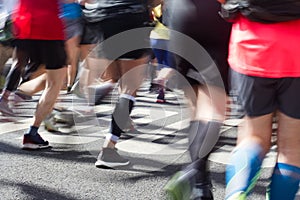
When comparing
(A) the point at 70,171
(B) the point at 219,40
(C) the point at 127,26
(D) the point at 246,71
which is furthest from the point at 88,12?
(D) the point at 246,71

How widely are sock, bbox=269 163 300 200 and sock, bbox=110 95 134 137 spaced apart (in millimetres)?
1751

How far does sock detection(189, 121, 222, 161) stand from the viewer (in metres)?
2.81

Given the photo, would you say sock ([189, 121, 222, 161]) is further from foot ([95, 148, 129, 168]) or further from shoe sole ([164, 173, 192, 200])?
foot ([95, 148, 129, 168])

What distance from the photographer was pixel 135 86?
Answer: 3938 mm

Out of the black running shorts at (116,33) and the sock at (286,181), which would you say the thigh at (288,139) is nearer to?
the sock at (286,181)

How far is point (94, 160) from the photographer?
4098 millimetres

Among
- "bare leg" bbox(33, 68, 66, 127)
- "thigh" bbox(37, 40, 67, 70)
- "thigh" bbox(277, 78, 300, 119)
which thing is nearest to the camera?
"thigh" bbox(277, 78, 300, 119)

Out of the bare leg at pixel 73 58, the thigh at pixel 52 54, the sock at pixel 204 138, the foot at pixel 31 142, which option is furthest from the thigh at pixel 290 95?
the bare leg at pixel 73 58

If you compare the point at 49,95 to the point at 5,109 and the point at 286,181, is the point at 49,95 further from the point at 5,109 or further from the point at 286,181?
the point at 286,181

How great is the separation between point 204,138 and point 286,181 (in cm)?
61

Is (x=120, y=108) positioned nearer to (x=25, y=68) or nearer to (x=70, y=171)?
(x=70, y=171)

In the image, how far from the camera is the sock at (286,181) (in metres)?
2.28

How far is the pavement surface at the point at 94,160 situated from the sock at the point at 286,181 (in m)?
0.99

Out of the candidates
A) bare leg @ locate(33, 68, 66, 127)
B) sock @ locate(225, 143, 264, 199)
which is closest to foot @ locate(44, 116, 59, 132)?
bare leg @ locate(33, 68, 66, 127)
